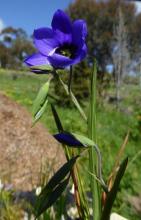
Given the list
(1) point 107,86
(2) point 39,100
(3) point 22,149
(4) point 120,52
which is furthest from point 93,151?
(4) point 120,52

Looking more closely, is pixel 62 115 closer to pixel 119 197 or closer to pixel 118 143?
pixel 118 143

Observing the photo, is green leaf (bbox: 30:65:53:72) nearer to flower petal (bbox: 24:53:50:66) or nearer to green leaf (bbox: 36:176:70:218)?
flower petal (bbox: 24:53:50:66)

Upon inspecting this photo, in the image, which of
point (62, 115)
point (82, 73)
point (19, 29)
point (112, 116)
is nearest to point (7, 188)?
point (62, 115)

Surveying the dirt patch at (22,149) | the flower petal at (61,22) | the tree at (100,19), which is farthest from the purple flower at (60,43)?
the tree at (100,19)

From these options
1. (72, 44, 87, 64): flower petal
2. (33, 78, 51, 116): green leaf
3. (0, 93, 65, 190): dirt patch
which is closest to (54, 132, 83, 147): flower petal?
(33, 78, 51, 116): green leaf

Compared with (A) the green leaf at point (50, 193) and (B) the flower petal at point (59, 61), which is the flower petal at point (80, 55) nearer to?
(B) the flower petal at point (59, 61)
